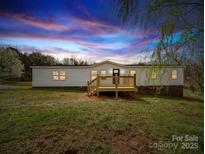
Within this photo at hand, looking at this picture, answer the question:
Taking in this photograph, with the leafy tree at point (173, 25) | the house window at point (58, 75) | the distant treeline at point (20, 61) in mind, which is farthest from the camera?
the distant treeline at point (20, 61)

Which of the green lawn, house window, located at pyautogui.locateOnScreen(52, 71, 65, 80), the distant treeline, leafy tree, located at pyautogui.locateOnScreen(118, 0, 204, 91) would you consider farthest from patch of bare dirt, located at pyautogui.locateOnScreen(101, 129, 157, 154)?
the distant treeline

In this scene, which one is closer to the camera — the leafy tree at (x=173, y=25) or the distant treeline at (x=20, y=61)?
the leafy tree at (x=173, y=25)

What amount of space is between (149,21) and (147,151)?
2323 millimetres

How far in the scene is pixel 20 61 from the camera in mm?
24297

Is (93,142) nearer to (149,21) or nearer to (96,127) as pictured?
(96,127)

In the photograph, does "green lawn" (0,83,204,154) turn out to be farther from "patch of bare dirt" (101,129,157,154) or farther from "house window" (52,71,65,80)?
"house window" (52,71,65,80)

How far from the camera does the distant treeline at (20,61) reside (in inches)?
688

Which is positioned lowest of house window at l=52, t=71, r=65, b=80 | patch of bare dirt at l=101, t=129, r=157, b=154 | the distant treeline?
patch of bare dirt at l=101, t=129, r=157, b=154

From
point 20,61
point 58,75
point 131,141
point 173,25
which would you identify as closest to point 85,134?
point 131,141

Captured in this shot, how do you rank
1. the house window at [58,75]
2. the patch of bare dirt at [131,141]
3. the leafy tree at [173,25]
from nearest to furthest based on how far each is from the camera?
the leafy tree at [173,25] < the patch of bare dirt at [131,141] < the house window at [58,75]

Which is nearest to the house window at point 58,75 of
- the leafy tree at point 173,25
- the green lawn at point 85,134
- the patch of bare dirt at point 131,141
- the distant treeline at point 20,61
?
the distant treeline at point 20,61

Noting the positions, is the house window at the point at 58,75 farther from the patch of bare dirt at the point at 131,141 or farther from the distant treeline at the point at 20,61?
the patch of bare dirt at the point at 131,141

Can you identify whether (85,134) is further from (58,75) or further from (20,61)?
(20,61)

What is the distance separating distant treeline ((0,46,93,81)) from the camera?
17.5 meters
